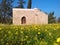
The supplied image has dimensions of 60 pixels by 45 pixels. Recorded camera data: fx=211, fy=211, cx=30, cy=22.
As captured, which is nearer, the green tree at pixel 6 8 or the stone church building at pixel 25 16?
the stone church building at pixel 25 16

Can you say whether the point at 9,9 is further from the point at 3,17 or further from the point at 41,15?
the point at 41,15

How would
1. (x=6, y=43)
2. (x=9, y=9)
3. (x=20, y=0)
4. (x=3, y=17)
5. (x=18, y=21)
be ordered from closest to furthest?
(x=6, y=43) → (x=18, y=21) → (x=3, y=17) → (x=9, y=9) → (x=20, y=0)

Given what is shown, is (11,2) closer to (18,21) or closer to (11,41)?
(18,21)

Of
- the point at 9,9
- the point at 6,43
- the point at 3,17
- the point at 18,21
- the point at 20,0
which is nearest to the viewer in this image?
the point at 6,43

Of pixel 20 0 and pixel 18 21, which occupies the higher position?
pixel 20 0

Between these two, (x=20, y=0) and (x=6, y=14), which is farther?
(x=20, y=0)

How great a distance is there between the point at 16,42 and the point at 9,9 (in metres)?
45.8

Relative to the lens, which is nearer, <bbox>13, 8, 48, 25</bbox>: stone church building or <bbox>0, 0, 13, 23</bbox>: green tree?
<bbox>13, 8, 48, 25</bbox>: stone church building

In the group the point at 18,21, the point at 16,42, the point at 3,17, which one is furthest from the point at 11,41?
the point at 3,17

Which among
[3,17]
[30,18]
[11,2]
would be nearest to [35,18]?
[30,18]

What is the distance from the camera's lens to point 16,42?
410 cm

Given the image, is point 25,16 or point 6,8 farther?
point 6,8

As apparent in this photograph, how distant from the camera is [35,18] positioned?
3328 centimetres

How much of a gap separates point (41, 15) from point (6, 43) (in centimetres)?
2999
